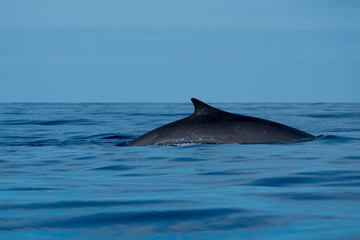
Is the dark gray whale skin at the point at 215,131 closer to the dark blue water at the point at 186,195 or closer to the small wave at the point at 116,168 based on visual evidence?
the dark blue water at the point at 186,195

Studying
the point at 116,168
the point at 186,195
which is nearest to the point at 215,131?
the point at 116,168

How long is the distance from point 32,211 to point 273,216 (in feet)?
5.92

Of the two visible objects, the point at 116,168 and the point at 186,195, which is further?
the point at 116,168

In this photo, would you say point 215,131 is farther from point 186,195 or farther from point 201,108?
point 186,195

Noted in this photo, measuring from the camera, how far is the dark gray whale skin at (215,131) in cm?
1148

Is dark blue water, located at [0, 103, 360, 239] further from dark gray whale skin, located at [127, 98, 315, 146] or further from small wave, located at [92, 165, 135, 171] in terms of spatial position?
dark gray whale skin, located at [127, 98, 315, 146]

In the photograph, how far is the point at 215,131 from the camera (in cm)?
1156

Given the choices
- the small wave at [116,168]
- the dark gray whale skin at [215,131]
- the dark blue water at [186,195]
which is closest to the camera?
the dark blue water at [186,195]

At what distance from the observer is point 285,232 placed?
12.4ft

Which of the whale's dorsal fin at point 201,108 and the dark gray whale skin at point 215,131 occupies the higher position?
the whale's dorsal fin at point 201,108

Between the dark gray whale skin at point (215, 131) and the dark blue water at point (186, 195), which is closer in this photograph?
the dark blue water at point (186, 195)

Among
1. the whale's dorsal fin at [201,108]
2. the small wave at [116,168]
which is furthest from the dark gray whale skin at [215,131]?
the small wave at [116,168]

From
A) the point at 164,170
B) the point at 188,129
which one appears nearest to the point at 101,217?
the point at 164,170

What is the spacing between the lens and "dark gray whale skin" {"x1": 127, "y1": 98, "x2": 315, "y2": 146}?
37.7 ft
